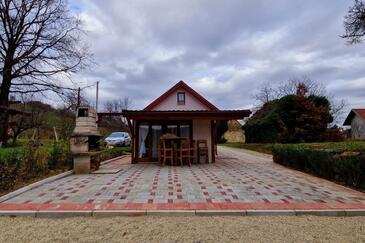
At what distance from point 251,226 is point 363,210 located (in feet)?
7.49

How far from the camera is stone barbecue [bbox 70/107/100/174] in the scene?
1002 centimetres

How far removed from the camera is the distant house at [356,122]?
97.2ft

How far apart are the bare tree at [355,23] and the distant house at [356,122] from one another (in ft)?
71.8

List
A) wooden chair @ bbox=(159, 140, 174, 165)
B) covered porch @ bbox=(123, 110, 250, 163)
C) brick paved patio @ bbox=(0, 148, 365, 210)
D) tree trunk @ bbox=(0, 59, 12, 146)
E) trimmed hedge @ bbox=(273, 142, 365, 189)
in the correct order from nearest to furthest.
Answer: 1. brick paved patio @ bbox=(0, 148, 365, 210)
2. trimmed hedge @ bbox=(273, 142, 365, 189)
3. wooden chair @ bbox=(159, 140, 174, 165)
4. covered porch @ bbox=(123, 110, 250, 163)
5. tree trunk @ bbox=(0, 59, 12, 146)

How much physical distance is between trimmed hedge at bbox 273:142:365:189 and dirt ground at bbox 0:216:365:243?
9.42ft

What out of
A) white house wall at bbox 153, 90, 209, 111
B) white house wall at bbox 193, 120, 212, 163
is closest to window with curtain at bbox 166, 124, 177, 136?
white house wall at bbox 193, 120, 212, 163

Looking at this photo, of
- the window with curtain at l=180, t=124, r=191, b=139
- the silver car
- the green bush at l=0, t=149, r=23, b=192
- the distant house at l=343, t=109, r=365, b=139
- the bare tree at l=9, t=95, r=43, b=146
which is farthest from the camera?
the distant house at l=343, t=109, r=365, b=139

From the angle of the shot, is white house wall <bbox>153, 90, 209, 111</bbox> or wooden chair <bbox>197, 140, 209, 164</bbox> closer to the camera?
wooden chair <bbox>197, 140, 209, 164</bbox>

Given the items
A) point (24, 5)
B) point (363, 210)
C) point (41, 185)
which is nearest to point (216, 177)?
point (363, 210)

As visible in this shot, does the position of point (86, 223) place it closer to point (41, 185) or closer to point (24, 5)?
point (41, 185)

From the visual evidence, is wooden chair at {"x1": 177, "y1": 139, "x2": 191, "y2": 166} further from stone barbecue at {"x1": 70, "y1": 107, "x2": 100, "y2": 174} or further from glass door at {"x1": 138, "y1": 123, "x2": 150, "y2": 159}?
stone barbecue at {"x1": 70, "y1": 107, "x2": 100, "y2": 174}

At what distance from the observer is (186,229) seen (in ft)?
14.0

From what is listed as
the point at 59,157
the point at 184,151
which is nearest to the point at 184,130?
the point at 184,151

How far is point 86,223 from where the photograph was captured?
15.0ft
